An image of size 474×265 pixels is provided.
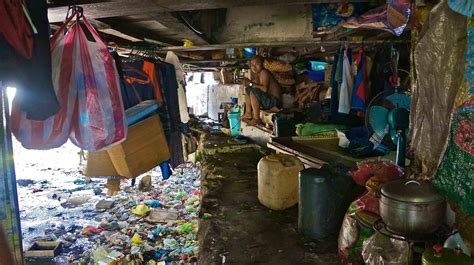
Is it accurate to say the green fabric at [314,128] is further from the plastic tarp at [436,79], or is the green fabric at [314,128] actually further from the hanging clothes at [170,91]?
the plastic tarp at [436,79]

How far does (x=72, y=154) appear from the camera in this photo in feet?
53.8

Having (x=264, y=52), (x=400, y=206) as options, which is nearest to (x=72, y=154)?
(x=264, y=52)

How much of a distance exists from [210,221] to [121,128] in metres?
1.26

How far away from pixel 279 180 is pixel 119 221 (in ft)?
20.6

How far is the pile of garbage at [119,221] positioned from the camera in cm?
647

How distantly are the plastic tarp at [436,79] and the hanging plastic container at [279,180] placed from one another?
1.30 m

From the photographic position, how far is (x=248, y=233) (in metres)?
2.93

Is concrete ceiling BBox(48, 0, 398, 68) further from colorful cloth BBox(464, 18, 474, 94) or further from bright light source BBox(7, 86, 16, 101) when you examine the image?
colorful cloth BBox(464, 18, 474, 94)

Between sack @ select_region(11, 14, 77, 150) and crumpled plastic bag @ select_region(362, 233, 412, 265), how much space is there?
230cm

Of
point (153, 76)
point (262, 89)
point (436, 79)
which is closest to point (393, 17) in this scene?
point (436, 79)

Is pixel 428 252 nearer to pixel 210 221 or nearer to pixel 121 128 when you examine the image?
pixel 210 221

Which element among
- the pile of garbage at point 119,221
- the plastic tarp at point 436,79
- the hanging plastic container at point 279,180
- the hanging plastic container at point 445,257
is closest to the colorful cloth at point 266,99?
the pile of garbage at point 119,221

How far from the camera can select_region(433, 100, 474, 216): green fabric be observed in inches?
62.7

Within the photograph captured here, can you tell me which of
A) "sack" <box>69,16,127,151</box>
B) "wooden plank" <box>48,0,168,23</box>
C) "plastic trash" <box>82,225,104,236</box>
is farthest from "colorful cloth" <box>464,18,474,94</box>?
"plastic trash" <box>82,225,104,236</box>
